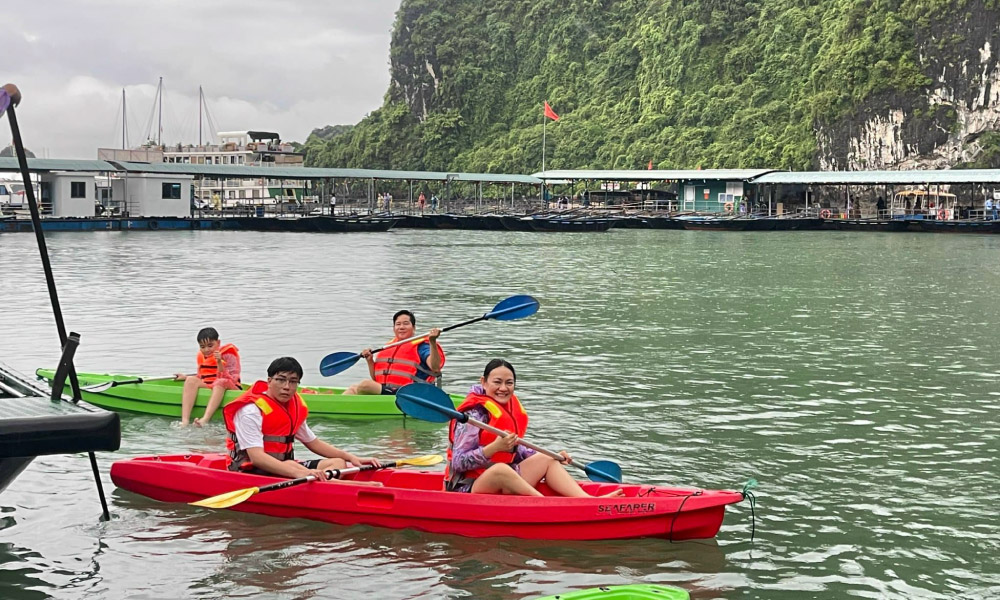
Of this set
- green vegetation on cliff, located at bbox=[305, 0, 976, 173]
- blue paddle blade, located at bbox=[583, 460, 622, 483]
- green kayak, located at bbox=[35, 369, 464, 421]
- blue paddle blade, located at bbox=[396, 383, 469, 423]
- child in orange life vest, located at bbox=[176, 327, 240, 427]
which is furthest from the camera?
green vegetation on cliff, located at bbox=[305, 0, 976, 173]

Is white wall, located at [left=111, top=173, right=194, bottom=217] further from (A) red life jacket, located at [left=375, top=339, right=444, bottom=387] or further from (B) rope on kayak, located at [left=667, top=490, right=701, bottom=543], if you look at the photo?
(B) rope on kayak, located at [left=667, top=490, right=701, bottom=543]

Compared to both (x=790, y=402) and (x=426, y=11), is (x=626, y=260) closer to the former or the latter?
(x=790, y=402)

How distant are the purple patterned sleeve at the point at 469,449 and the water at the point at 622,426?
0.48m

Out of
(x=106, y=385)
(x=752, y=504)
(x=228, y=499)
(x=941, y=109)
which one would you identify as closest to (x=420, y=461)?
(x=228, y=499)

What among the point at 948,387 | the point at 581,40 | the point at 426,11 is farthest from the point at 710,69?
the point at 948,387

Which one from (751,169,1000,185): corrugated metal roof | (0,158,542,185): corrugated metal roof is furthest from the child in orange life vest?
(751,169,1000,185): corrugated metal roof

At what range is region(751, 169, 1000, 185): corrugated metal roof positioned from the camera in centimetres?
5934

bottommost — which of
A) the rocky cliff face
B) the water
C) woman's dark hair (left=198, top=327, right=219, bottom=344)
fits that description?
the water

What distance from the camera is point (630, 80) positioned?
105438 mm

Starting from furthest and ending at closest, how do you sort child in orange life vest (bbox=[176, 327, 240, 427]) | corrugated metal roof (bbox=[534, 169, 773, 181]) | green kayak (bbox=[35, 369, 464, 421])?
corrugated metal roof (bbox=[534, 169, 773, 181]), green kayak (bbox=[35, 369, 464, 421]), child in orange life vest (bbox=[176, 327, 240, 427])

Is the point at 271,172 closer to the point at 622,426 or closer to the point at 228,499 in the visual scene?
the point at 622,426

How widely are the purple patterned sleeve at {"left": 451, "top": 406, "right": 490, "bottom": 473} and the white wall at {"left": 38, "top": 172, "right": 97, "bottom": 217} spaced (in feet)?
163

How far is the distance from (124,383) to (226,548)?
449 centimetres

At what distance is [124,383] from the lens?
38.0ft
